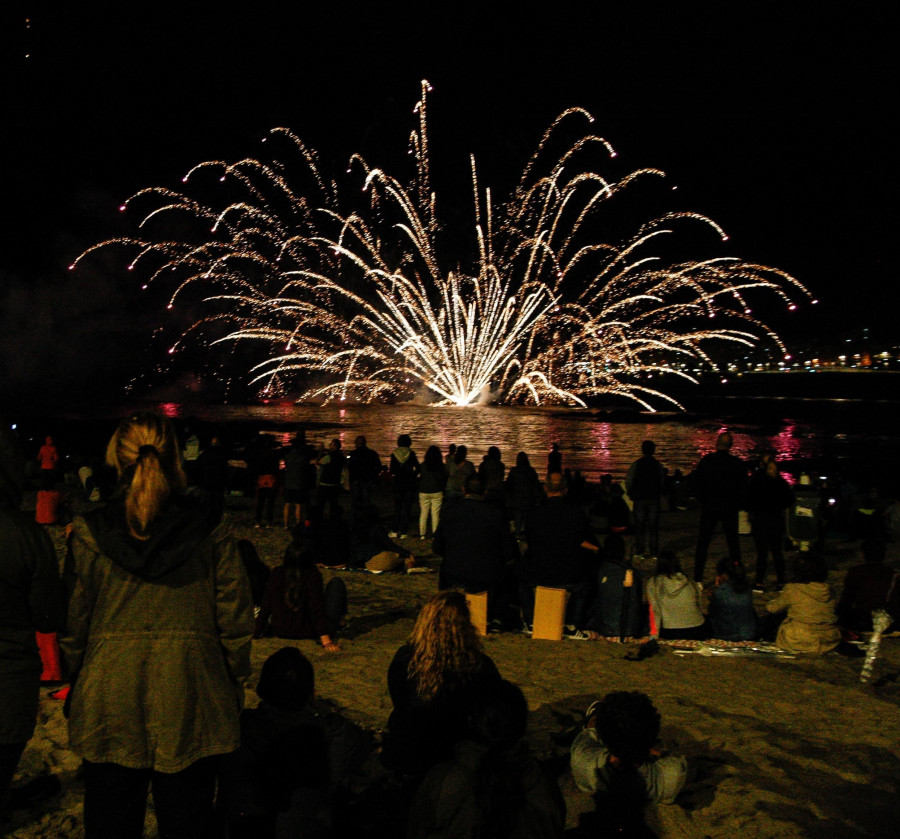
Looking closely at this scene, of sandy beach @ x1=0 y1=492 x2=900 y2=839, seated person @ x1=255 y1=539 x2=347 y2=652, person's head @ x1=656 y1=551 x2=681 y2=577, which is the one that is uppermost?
person's head @ x1=656 y1=551 x2=681 y2=577

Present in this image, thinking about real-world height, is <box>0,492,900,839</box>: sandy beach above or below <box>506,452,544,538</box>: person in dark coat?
below

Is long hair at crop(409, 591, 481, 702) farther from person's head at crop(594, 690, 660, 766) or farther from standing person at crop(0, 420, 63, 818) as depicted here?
standing person at crop(0, 420, 63, 818)

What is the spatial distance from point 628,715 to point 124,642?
2213 millimetres

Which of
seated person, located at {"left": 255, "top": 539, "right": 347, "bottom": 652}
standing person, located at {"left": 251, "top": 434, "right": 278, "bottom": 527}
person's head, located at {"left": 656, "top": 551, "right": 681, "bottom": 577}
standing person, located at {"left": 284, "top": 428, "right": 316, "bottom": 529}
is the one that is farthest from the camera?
standing person, located at {"left": 251, "top": 434, "right": 278, "bottom": 527}

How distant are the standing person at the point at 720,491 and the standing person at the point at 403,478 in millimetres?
4472

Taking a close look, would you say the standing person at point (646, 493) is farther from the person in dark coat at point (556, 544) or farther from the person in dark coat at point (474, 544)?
the person in dark coat at point (474, 544)

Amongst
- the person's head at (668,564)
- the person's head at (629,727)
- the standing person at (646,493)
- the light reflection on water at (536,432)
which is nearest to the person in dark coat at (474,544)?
the person's head at (668,564)

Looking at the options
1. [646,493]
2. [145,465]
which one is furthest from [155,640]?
[646,493]

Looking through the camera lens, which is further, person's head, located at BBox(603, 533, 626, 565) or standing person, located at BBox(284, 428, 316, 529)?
standing person, located at BBox(284, 428, 316, 529)

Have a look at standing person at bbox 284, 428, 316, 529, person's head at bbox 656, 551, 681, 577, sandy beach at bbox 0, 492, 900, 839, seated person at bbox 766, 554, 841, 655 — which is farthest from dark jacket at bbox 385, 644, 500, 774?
standing person at bbox 284, 428, 316, 529

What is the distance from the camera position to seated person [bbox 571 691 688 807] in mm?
3818

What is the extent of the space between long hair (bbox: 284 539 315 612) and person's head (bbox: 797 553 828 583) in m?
4.24

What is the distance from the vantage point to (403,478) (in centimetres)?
1333

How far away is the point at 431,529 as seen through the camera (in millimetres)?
13461
